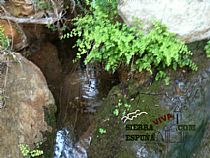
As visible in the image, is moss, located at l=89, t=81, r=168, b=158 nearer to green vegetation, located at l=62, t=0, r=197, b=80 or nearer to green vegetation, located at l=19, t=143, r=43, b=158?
green vegetation, located at l=62, t=0, r=197, b=80

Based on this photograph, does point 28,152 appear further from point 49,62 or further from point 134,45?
point 49,62

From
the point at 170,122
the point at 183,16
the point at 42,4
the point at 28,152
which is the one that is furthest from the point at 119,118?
the point at 42,4

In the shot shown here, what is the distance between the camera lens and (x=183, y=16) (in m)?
4.28

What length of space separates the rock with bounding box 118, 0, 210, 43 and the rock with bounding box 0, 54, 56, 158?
168 centimetres

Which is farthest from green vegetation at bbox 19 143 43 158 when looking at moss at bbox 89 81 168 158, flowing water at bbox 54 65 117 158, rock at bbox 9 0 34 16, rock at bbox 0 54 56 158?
rock at bbox 9 0 34 16

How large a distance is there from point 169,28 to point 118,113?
3.94 ft

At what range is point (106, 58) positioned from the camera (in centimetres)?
463

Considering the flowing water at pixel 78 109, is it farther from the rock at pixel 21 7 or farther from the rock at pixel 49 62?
the rock at pixel 21 7

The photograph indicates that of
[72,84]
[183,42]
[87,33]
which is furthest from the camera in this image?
[72,84]

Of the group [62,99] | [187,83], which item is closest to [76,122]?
[62,99]

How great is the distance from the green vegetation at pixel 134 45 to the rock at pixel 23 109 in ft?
2.95

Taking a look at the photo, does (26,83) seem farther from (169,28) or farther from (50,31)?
(169,28)

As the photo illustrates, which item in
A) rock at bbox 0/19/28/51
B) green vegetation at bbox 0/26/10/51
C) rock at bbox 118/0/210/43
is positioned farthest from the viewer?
rock at bbox 0/19/28/51

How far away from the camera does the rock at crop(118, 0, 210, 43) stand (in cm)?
427
